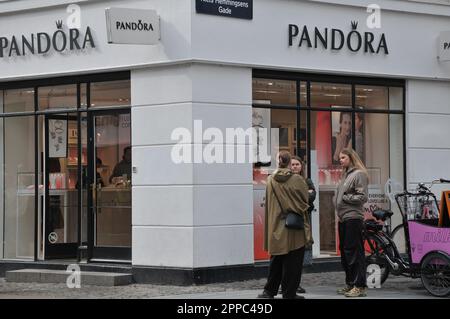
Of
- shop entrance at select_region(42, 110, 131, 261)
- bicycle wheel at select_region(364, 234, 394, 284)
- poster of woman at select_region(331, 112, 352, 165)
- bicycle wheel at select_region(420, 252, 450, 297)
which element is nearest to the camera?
bicycle wheel at select_region(420, 252, 450, 297)

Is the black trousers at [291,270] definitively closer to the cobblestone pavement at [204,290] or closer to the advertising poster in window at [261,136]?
the cobblestone pavement at [204,290]

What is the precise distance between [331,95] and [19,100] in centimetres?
549

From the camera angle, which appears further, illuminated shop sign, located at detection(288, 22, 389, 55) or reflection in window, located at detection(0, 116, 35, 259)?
reflection in window, located at detection(0, 116, 35, 259)

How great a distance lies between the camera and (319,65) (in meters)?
14.7

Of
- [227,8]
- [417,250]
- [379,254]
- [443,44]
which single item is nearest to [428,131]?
[443,44]

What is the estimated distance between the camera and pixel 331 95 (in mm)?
15250

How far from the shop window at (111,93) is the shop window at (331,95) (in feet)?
10.3

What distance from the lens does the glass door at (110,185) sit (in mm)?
14359

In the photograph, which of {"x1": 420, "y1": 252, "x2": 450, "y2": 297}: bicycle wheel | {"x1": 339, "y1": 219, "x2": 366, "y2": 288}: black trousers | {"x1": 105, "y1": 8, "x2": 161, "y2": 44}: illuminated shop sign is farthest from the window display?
{"x1": 420, "y1": 252, "x2": 450, "y2": 297}: bicycle wheel

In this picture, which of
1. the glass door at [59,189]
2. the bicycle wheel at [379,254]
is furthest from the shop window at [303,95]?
the glass door at [59,189]

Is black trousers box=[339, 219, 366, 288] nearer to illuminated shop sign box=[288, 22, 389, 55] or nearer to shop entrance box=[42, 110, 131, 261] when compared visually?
illuminated shop sign box=[288, 22, 389, 55]

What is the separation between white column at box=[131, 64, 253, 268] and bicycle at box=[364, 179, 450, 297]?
221cm

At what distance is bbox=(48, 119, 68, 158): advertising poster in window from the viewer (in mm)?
15453

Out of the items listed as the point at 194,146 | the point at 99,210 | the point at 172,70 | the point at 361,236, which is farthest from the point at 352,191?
the point at 99,210
